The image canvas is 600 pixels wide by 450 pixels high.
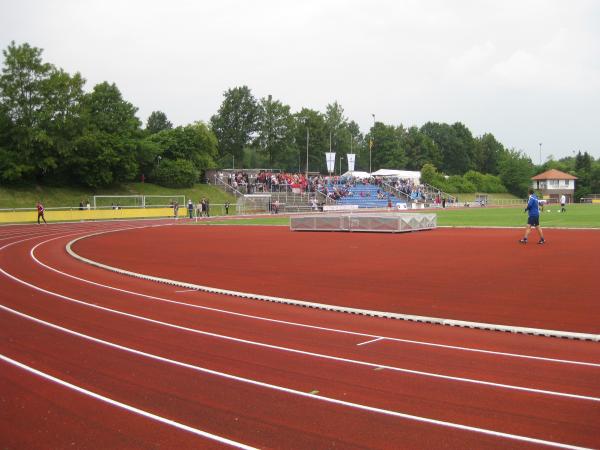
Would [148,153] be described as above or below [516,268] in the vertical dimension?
above

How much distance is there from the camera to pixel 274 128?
102 m

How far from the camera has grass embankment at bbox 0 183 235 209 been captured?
156 feet

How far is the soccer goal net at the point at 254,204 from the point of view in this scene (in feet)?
187

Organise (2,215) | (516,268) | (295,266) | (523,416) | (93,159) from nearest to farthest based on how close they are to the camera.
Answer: (523,416) → (516,268) → (295,266) → (2,215) → (93,159)

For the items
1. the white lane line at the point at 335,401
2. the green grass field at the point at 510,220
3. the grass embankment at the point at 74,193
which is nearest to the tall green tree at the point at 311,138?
the grass embankment at the point at 74,193

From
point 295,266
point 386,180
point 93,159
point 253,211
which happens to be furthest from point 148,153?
point 295,266

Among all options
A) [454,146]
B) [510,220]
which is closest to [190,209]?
[510,220]

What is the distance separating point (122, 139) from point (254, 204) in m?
15.2

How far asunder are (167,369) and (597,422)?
177 inches

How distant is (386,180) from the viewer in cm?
7812

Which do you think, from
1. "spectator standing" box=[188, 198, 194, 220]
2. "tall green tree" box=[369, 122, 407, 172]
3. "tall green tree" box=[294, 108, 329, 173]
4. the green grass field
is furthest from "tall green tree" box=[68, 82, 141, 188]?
"tall green tree" box=[369, 122, 407, 172]

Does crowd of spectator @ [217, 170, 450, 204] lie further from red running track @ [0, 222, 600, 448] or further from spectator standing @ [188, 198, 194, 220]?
red running track @ [0, 222, 600, 448]

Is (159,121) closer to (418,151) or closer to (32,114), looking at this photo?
(418,151)

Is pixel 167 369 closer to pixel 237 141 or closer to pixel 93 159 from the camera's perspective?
pixel 93 159
